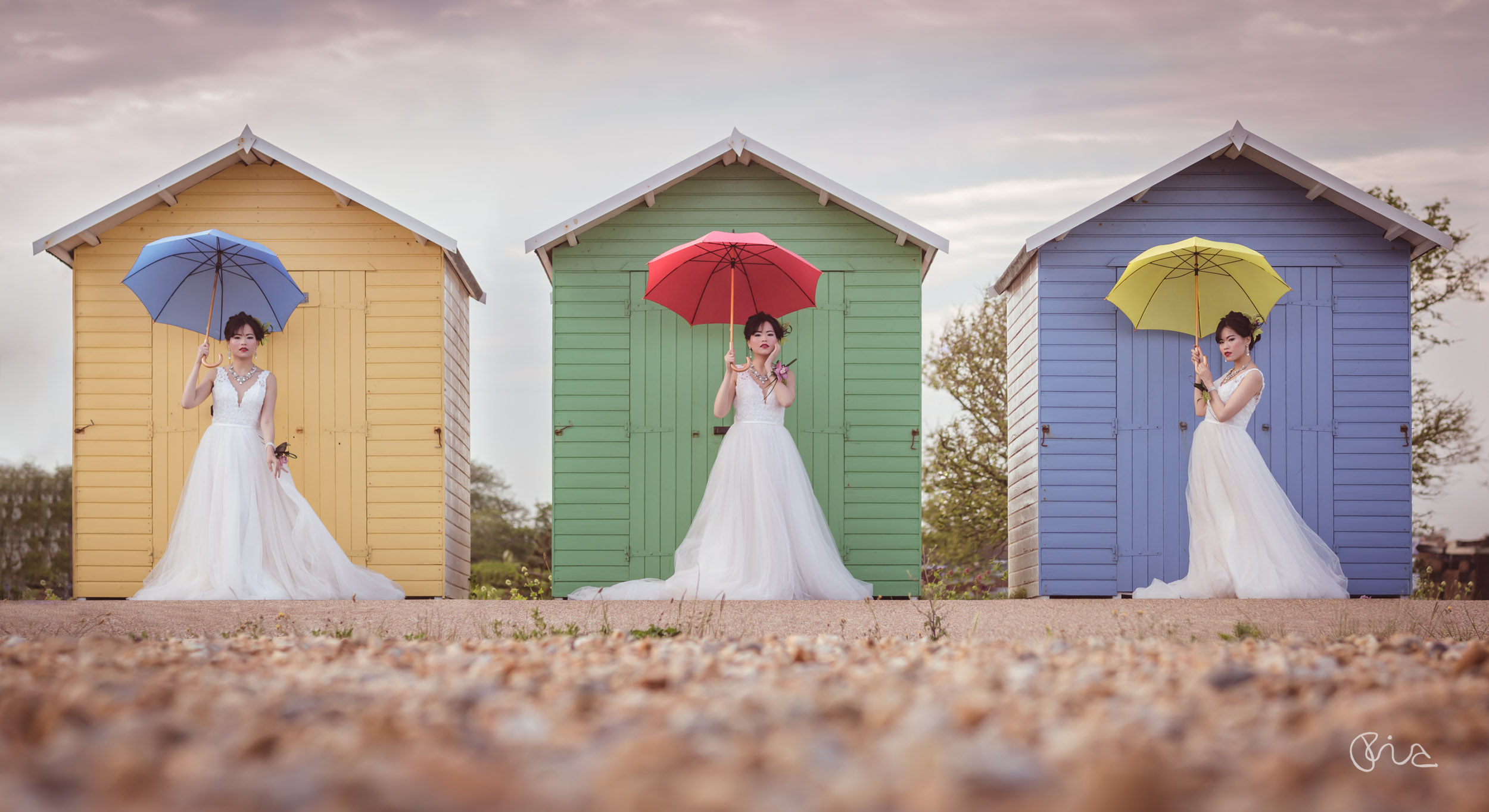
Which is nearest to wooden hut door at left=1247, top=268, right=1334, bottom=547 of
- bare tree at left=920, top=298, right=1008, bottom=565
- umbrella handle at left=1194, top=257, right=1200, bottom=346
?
umbrella handle at left=1194, top=257, right=1200, bottom=346

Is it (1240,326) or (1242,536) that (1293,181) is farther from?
(1242,536)

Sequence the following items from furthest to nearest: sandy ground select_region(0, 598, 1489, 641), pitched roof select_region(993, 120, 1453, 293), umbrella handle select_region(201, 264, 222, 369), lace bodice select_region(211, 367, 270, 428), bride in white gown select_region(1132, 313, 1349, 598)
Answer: pitched roof select_region(993, 120, 1453, 293), lace bodice select_region(211, 367, 270, 428), umbrella handle select_region(201, 264, 222, 369), bride in white gown select_region(1132, 313, 1349, 598), sandy ground select_region(0, 598, 1489, 641)

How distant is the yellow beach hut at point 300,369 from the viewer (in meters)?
9.86

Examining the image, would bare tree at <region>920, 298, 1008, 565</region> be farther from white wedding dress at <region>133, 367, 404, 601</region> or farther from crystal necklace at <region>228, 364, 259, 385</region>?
crystal necklace at <region>228, 364, 259, 385</region>

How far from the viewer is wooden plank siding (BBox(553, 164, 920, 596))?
9719mm

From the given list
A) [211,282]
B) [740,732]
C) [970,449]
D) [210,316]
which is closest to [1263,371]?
[970,449]

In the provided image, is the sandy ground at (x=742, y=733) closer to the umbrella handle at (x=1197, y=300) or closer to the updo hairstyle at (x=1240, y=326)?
the umbrella handle at (x=1197, y=300)

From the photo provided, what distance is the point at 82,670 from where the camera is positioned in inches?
152

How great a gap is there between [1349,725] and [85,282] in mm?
10163

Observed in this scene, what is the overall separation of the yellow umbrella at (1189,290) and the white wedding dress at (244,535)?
6294mm

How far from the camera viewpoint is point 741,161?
1009 centimetres

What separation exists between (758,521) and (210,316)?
424 centimetres

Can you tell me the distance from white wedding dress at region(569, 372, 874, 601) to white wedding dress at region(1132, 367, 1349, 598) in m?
2.52

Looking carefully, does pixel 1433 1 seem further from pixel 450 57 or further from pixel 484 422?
pixel 484 422
